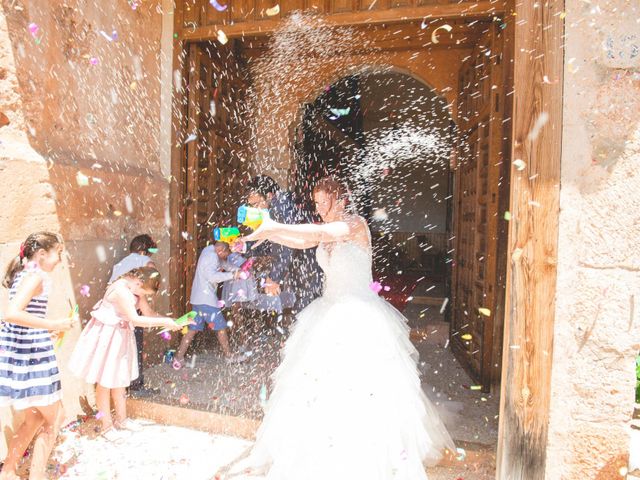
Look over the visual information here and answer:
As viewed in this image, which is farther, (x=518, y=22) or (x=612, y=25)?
(x=518, y=22)

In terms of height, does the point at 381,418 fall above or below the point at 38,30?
below

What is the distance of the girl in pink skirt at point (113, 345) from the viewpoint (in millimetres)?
3225

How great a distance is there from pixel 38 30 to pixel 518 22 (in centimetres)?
291

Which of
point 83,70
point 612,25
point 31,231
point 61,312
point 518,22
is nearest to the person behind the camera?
point 612,25

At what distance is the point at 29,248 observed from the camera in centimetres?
257

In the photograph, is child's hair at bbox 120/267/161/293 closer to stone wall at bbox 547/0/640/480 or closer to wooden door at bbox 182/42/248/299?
wooden door at bbox 182/42/248/299

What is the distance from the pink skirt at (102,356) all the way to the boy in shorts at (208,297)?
126 cm

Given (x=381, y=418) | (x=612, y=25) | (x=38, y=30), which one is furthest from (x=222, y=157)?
(x=612, y=25)

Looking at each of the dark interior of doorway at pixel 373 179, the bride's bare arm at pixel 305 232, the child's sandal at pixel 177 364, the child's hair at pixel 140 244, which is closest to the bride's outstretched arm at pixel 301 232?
the bride's bare arm at pixel 305 232

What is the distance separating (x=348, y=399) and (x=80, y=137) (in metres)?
2.69

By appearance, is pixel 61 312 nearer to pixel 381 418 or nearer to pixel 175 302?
pixel 175 302

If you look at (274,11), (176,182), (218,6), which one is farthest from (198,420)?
(218,6)

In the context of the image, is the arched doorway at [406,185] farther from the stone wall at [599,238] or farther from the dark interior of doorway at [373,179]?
the stone wall at [599,238]

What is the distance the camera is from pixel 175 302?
15.8 ft
